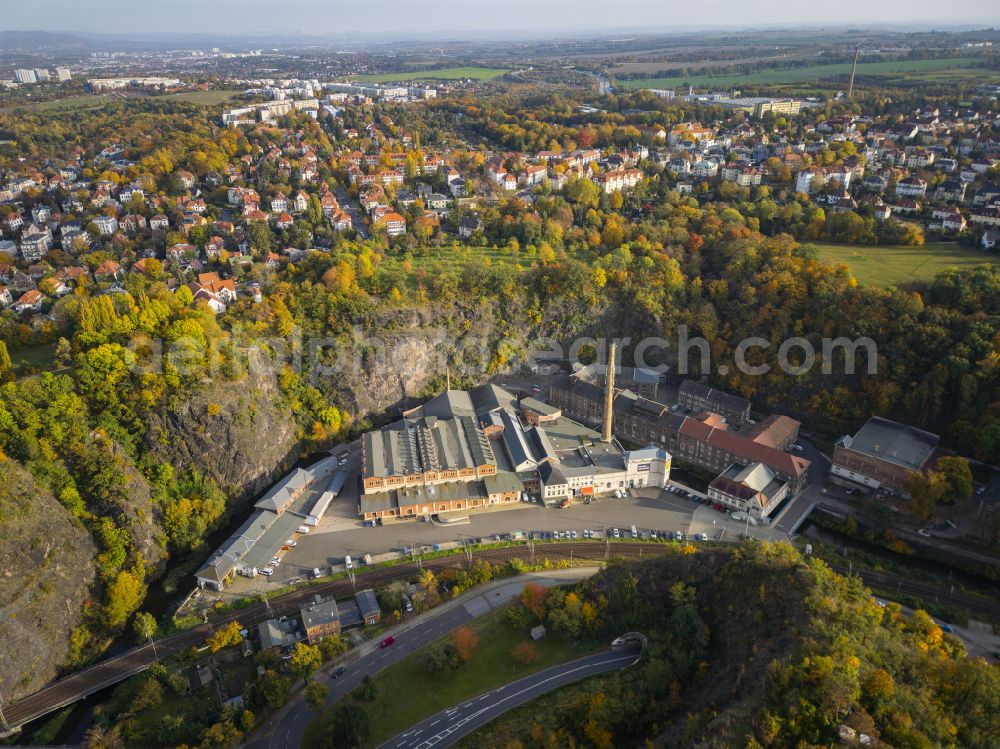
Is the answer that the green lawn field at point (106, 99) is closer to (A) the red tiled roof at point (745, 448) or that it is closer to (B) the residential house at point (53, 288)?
(B) the residential house at point (53, 288)

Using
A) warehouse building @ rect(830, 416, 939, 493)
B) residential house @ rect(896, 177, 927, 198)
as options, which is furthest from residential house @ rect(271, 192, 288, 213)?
residential house @ rect(896, 177, 927, 198)

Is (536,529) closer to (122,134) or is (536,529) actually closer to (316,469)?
(316,469)

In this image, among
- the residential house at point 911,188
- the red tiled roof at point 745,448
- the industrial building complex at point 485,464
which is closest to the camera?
the industrial building complex at point 485,464

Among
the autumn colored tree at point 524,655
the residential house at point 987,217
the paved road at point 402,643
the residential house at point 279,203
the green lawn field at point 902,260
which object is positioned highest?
the residential house at point 279,203

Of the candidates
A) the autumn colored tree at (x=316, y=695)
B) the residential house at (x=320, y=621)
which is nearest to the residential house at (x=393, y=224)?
the residential house at (x=320, y=621)

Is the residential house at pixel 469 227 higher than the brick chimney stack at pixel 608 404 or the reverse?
higher

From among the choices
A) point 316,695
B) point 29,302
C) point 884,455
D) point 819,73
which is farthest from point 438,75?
point 316,695

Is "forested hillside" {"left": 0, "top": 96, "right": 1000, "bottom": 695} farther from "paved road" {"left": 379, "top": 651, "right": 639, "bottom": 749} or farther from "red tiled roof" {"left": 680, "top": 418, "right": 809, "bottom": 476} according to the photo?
"paved road" {"left": 379, "top": 651, "right": 639, "bottom": 749}
